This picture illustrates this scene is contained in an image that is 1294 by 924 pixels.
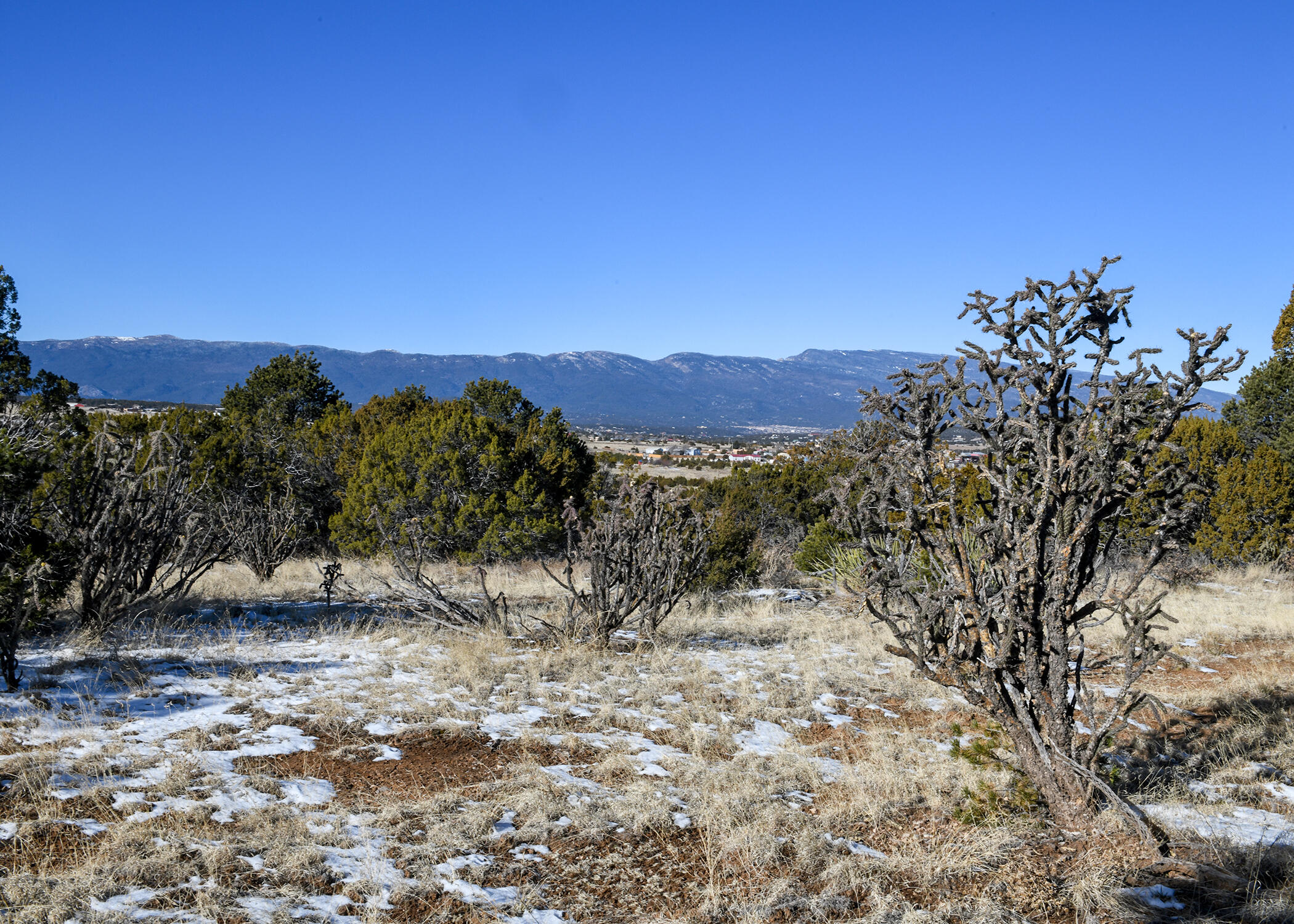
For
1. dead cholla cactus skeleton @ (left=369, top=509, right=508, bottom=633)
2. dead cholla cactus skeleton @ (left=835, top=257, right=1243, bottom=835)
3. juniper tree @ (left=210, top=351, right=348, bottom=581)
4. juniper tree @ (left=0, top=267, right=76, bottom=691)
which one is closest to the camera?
dead cholla cactus skeleton @ (left=835, top=257, right=1243, bottom=835)

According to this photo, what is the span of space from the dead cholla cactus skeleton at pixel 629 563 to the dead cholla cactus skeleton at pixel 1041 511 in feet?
11.6

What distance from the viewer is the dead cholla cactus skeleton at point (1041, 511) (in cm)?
357

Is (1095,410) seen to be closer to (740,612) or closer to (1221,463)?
(740,612)

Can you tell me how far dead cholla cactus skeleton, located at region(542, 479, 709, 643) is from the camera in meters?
7.34

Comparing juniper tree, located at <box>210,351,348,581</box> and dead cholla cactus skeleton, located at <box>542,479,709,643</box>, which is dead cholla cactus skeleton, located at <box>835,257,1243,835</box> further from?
juniper tree, located at <box>210,351,348,581</box>

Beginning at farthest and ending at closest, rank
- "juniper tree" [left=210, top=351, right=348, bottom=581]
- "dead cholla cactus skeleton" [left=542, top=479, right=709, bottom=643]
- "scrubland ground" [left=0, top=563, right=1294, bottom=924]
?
1. "juniper tree" [left=210, top=351, right=348, bottom=581]
2. "dead cholla cactus skeleton" [left=542, top=479, right=709, bottom=643]
3. "scrubland ground" [left=0, top=563, right=1294, bottom=924]

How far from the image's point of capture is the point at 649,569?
7.35m

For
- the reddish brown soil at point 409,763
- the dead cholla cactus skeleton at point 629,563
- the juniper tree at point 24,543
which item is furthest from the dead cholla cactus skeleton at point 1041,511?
the juniper tree at point 24,543

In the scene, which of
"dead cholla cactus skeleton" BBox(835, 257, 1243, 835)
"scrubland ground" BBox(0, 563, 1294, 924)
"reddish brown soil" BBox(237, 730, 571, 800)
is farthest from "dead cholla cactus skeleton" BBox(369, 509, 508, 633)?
"dead cholla cactus skeleton" BBox(835, 257, 1243, 835)

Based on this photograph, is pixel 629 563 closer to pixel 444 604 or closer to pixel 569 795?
pixel 444 604

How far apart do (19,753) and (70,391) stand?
9569 millimetres

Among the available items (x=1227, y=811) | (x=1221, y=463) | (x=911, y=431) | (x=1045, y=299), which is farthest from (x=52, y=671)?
(x=1221, y=463)

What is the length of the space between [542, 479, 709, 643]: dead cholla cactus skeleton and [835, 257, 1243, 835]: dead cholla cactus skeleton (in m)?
3.54

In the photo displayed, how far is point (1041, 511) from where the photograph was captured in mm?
3594
